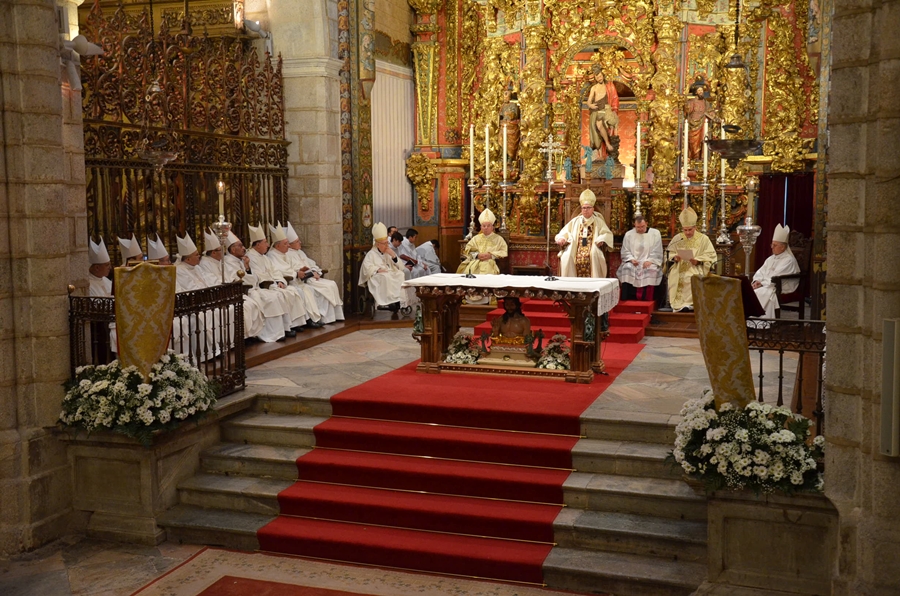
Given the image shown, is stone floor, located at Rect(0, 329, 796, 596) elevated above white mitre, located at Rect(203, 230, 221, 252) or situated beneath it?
situated beneath

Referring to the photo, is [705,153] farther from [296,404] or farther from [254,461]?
[254,461]

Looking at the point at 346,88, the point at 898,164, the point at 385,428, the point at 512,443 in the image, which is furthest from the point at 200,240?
the point at 898,164

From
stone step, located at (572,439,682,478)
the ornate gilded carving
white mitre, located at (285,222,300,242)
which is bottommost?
stone step, located at (572,439,682,478)

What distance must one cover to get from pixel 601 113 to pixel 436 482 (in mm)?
8252

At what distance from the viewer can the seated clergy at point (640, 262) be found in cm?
1255

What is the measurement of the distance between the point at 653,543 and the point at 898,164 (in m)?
2.85

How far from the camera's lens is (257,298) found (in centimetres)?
1096

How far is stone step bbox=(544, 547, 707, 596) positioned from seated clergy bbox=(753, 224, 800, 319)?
589 cm

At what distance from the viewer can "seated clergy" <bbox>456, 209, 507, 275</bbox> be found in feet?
41.7

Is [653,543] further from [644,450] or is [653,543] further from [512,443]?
[512,443]

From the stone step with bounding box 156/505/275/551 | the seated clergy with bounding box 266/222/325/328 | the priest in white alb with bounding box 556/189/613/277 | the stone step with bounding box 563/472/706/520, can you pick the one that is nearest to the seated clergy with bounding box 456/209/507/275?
the priest in white alb with bounding box 556/189/613/277

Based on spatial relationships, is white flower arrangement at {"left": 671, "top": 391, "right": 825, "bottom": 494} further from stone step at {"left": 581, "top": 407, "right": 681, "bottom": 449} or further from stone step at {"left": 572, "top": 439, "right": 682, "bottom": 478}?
stone step at {"left": 581, "top": 407, "right": 681, "bottom": 449}

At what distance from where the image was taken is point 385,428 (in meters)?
7.90

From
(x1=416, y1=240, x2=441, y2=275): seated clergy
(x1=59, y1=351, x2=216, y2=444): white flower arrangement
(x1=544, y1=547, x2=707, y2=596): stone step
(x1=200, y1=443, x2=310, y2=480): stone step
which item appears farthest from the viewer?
(x1=416, y1=240, x2=441, y2=275): seated clergy
